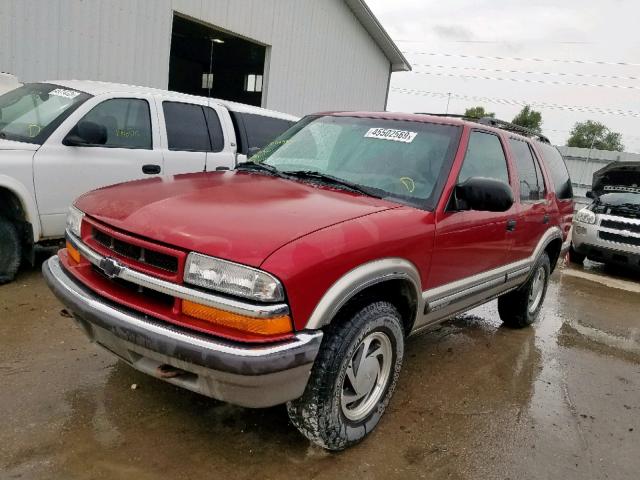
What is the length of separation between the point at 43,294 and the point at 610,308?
6.43 metres

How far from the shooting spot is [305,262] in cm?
220

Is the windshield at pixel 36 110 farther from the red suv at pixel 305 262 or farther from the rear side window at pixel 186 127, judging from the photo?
the red suv at pixel 305 262

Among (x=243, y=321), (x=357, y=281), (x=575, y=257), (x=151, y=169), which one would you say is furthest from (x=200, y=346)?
(x=575, y=257)

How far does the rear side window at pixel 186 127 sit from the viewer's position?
5.66 m

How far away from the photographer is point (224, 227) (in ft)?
7.54

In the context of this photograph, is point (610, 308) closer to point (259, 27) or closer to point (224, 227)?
point (224, 227)

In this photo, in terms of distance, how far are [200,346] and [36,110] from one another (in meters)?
3.94

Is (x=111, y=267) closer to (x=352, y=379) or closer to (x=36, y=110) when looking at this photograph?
(x=352, y=379)

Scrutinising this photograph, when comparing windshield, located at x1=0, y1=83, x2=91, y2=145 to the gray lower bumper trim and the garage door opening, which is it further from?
the garage door opening

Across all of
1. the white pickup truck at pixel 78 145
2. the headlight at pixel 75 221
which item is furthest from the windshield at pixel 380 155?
the headlight at pixel 75 221

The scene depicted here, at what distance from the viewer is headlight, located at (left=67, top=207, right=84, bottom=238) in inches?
112

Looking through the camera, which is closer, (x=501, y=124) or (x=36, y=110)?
(x=501, y=124)

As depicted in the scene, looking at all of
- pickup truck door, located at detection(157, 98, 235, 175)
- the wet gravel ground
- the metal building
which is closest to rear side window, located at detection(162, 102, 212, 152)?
pickup truck door, located at detection(157, 98, 235, 175)

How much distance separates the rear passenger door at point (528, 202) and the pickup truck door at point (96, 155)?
3.60 meters
